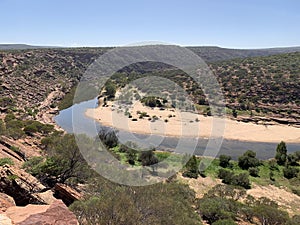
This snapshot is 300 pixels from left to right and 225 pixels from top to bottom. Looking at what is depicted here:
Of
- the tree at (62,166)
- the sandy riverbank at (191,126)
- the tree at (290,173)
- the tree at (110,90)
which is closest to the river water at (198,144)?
the sandy riverbank at (191,126)

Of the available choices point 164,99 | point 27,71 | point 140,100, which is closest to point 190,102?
point 164,99

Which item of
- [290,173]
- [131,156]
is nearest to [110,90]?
[131,156]

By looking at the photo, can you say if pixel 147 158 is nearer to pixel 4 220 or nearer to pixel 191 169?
pixel 191 169

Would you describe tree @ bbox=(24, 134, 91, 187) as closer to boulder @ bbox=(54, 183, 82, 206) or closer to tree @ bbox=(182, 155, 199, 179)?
boulder @ bbox=(54, 183, 82, 206)

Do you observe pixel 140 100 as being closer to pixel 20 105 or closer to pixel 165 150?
pixel 20 105

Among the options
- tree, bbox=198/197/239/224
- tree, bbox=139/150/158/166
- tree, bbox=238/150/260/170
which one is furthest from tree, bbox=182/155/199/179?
tree, bbox=198/197/239/224

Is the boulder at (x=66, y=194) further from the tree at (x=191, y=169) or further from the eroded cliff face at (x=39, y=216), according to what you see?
the tree at (x=191, y=169)

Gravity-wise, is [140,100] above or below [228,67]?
A: below
